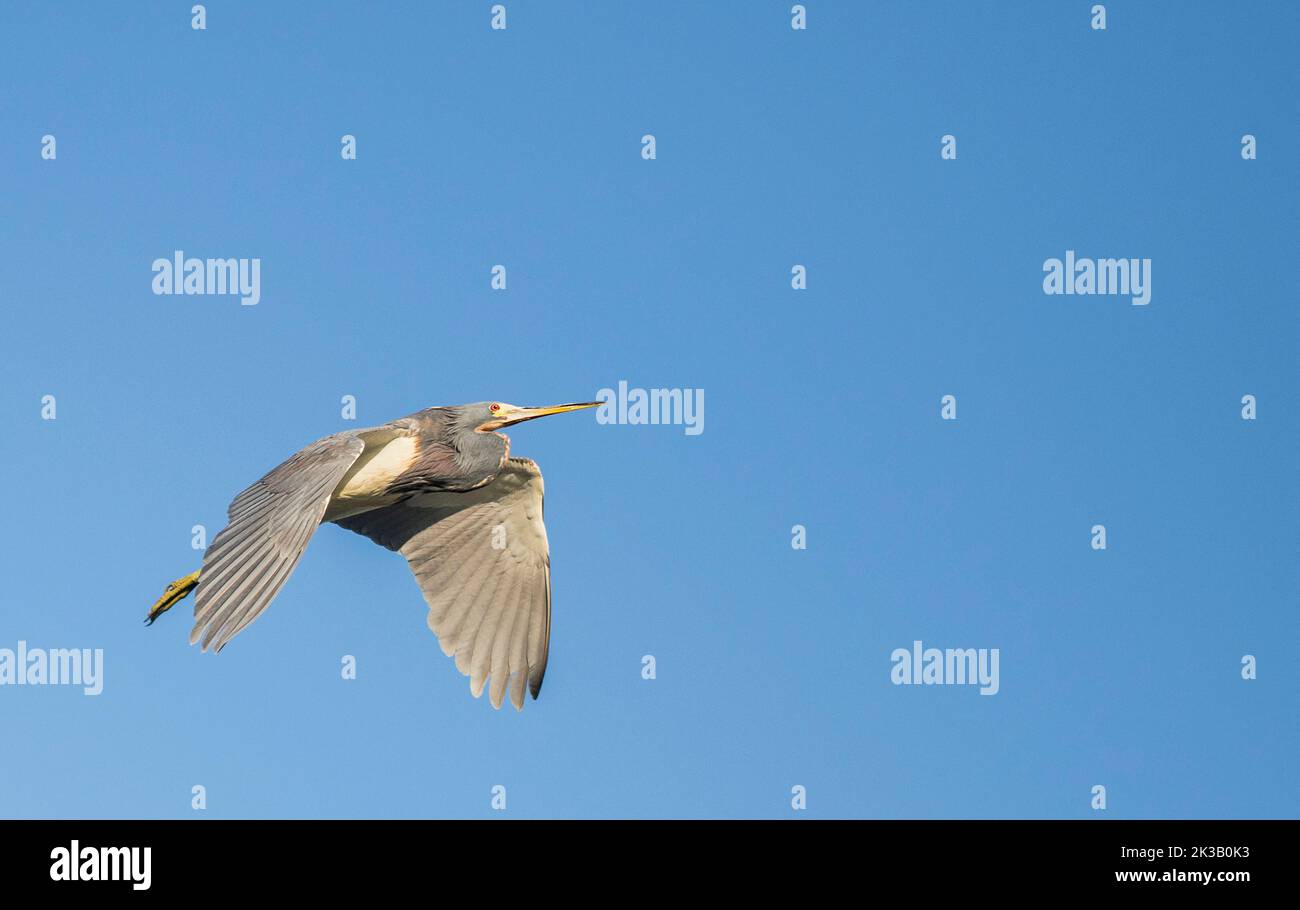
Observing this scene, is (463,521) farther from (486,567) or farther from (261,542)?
(261,542)

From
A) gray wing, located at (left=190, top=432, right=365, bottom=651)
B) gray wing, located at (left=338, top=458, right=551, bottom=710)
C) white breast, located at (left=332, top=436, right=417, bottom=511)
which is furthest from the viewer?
gray wing, located at (left=338, top=458, right=551, bottom=710)

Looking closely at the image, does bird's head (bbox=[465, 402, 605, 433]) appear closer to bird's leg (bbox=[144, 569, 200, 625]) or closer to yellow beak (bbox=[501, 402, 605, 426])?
yellow beak (bbox=[501, 402, 605, 426])

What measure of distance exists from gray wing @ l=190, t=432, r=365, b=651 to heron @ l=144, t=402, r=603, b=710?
0.32ft

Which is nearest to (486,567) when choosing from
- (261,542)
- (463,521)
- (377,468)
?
(463,521)

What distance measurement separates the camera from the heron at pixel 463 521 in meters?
11.5

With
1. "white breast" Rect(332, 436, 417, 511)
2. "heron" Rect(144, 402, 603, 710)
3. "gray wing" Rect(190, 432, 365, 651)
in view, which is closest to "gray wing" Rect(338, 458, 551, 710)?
"heron" Rect(144, 402, 603, 710)

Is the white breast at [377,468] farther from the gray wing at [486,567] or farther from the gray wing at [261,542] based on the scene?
the gray wing at [261,542]

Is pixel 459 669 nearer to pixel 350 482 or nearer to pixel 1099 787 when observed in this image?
pixel 350 482

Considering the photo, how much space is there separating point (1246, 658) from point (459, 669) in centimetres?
757

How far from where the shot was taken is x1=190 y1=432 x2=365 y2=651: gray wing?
341 inches

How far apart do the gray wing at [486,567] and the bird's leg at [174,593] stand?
1318 mm

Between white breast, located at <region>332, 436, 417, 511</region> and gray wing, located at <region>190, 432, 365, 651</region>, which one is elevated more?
white breast, located at <region>332, 436, 417, 511</region>

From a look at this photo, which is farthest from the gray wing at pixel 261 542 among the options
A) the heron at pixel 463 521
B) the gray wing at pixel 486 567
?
the gray wing at pixel 486 567
